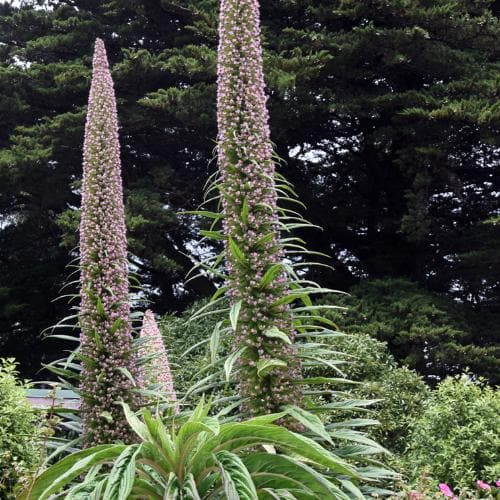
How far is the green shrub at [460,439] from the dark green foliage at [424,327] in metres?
3.36

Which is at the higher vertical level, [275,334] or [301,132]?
[301,132]

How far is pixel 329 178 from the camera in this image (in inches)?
555

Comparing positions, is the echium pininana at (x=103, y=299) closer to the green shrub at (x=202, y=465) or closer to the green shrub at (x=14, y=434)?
the green shrub at (x=202, y=465)

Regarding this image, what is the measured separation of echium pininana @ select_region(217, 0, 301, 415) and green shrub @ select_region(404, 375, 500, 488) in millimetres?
3047

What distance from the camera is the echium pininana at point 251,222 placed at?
9.63ft

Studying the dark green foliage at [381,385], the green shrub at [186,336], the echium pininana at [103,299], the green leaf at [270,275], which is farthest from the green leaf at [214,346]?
the green shrub at [186,336]

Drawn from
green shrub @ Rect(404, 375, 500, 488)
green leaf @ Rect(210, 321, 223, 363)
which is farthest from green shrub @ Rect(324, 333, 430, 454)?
green leaf @ Rect(210, 321, 223, 363)

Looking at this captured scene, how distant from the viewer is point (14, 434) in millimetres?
4535

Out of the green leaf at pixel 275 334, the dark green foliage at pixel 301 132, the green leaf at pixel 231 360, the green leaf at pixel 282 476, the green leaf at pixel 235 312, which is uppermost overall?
the dark green foliage at pixel 301 132

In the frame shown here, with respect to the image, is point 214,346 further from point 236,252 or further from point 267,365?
point 236,252

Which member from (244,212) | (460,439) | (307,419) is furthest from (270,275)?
(460,439)

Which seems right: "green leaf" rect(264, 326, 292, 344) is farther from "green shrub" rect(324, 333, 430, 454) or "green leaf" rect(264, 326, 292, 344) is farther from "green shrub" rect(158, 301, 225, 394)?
"green shrub" rect(158, 301, 225, 394)

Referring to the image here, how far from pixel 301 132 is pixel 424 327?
207 inches

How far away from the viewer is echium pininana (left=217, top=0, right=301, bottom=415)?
9.63 feet
